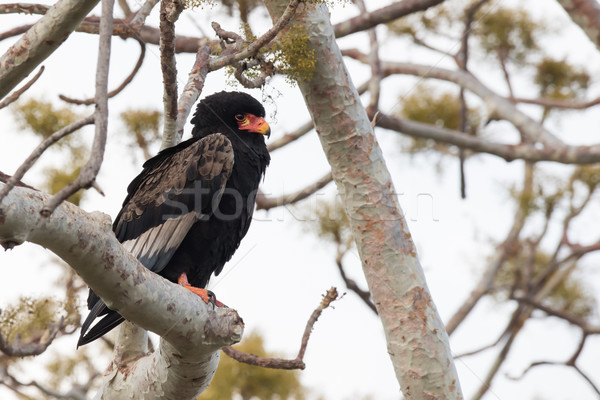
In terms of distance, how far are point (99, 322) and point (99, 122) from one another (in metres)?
2.42

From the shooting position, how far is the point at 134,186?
5.07 m

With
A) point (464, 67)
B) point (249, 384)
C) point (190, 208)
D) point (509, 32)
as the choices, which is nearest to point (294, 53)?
point (190, 208)

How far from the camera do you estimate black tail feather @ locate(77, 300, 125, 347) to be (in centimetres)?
408

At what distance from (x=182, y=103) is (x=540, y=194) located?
6.61 metres

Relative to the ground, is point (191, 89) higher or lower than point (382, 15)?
lower

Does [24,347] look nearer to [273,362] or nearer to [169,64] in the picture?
[273,362]

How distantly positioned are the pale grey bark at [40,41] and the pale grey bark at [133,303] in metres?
0.49

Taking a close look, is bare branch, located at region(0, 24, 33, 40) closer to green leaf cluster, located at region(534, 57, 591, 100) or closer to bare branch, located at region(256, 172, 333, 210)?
bare branch, located at region(256, 172, 333, 210)

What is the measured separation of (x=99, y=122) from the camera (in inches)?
84.0

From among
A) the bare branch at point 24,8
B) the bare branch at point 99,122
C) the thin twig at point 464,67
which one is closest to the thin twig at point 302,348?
the bare branch at point 99,122

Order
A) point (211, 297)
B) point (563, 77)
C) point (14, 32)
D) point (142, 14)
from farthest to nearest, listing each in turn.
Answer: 1. point (563, 77)
2. point (14, 32)
3. point (142, 14)
4. point (211, 297)

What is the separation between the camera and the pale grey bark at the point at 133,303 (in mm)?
2629

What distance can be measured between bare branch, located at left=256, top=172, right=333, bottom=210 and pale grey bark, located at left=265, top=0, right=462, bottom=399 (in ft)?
4.21

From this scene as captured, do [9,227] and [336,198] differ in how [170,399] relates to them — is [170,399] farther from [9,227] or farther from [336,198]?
[336,198]
